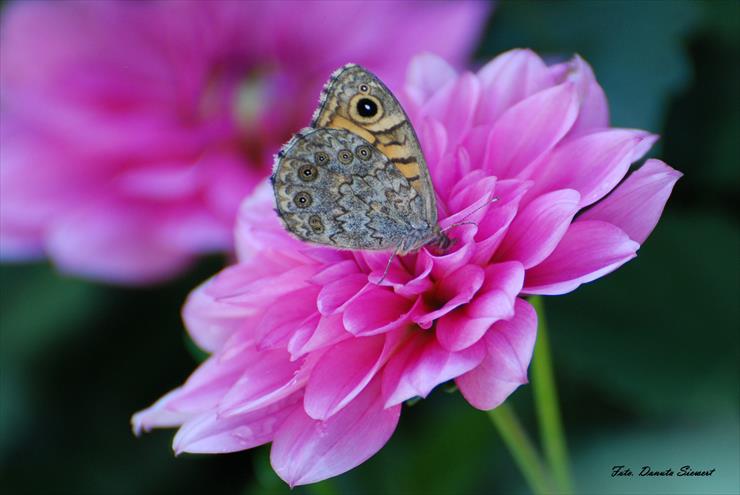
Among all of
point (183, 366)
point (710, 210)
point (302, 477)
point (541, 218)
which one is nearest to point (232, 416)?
point (302, 477)

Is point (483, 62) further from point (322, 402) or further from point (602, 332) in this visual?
point (322, 402)

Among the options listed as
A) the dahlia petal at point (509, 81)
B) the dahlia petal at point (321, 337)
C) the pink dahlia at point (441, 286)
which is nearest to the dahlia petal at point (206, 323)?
the pink dahlia at point (441, 286)

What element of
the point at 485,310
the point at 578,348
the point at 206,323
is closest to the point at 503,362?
the point at 485,310

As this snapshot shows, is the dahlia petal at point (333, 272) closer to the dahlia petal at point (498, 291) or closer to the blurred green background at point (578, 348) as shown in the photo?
the dahlia petal at point (498, 291)

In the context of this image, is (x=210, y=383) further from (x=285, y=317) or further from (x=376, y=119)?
(x=376, y=119)

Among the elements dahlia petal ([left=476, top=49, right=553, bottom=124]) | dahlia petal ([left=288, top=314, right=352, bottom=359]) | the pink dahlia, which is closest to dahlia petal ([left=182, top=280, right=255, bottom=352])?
the pink dahlia

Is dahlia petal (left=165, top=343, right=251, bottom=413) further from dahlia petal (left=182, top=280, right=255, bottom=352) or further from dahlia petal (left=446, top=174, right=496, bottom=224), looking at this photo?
dahlia petal (left=446, top=174, right=496, bottom=224)
